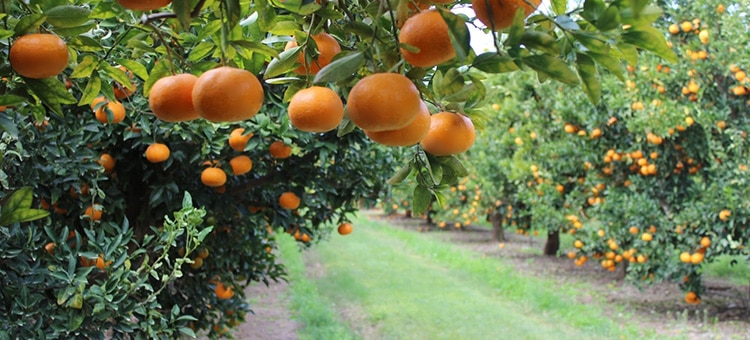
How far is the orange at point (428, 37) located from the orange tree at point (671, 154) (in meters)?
5.56

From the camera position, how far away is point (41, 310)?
1.95m

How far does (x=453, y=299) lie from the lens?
7941 millimetres

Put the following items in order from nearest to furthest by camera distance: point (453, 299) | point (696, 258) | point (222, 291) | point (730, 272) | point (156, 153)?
point (156, 153), point (222, 291), point (696, 258), point (453, 299), point (730, 272)

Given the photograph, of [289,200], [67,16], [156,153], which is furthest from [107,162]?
[67,16]

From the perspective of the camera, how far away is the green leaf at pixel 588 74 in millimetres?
777

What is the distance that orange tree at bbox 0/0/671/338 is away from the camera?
79cm

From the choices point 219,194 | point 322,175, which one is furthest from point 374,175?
point 219,194

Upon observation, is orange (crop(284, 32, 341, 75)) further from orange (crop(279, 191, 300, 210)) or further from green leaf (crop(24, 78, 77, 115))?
orange (crop(279, 191, 300, 210))

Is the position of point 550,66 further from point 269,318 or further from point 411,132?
point 269,318

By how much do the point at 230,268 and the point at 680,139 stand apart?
5023 mm

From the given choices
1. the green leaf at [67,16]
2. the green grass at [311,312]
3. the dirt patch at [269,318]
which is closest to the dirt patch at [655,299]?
the green grass at [311,312]

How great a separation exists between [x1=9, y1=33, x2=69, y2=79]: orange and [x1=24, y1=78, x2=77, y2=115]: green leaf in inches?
5.6

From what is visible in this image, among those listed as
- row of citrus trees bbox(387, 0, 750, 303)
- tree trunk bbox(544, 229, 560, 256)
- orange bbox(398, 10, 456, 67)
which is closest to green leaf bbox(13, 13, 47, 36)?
orange bbox(398, 10, 456, 67)

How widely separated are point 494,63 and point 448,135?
178mm
